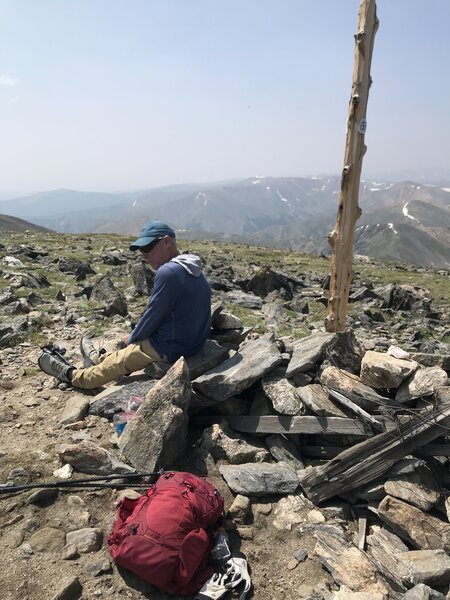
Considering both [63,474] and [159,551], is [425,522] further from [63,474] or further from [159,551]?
[63,474]

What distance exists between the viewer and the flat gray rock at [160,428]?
755cm

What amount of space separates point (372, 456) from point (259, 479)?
197cm

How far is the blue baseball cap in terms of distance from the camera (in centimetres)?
891

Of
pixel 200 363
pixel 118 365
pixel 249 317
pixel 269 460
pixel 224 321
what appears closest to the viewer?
pixel 269 460

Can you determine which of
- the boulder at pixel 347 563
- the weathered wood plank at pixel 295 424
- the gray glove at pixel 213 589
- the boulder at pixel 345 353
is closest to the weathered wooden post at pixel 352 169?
the boulder at pixel 345 353

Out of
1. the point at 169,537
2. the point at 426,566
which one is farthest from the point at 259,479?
the point at 426,566

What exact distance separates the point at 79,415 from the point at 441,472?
7173mm

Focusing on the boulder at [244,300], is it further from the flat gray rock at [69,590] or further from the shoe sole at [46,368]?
the flat gray rock at [69,590]

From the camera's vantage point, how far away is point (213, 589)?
5.51 metres

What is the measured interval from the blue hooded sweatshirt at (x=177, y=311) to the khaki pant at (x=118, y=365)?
182 mm

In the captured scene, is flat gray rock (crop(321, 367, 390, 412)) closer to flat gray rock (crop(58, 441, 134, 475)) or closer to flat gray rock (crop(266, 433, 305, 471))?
flat gray rock (crop(266, 433, 305, 471))

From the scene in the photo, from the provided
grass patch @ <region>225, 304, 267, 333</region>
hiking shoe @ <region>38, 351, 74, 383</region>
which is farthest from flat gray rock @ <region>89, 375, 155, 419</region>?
grass patch @ <region>225, 304, 267, 333</region>

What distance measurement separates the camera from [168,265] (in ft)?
28.3

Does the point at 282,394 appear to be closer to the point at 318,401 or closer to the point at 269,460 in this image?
the point at 318,401
